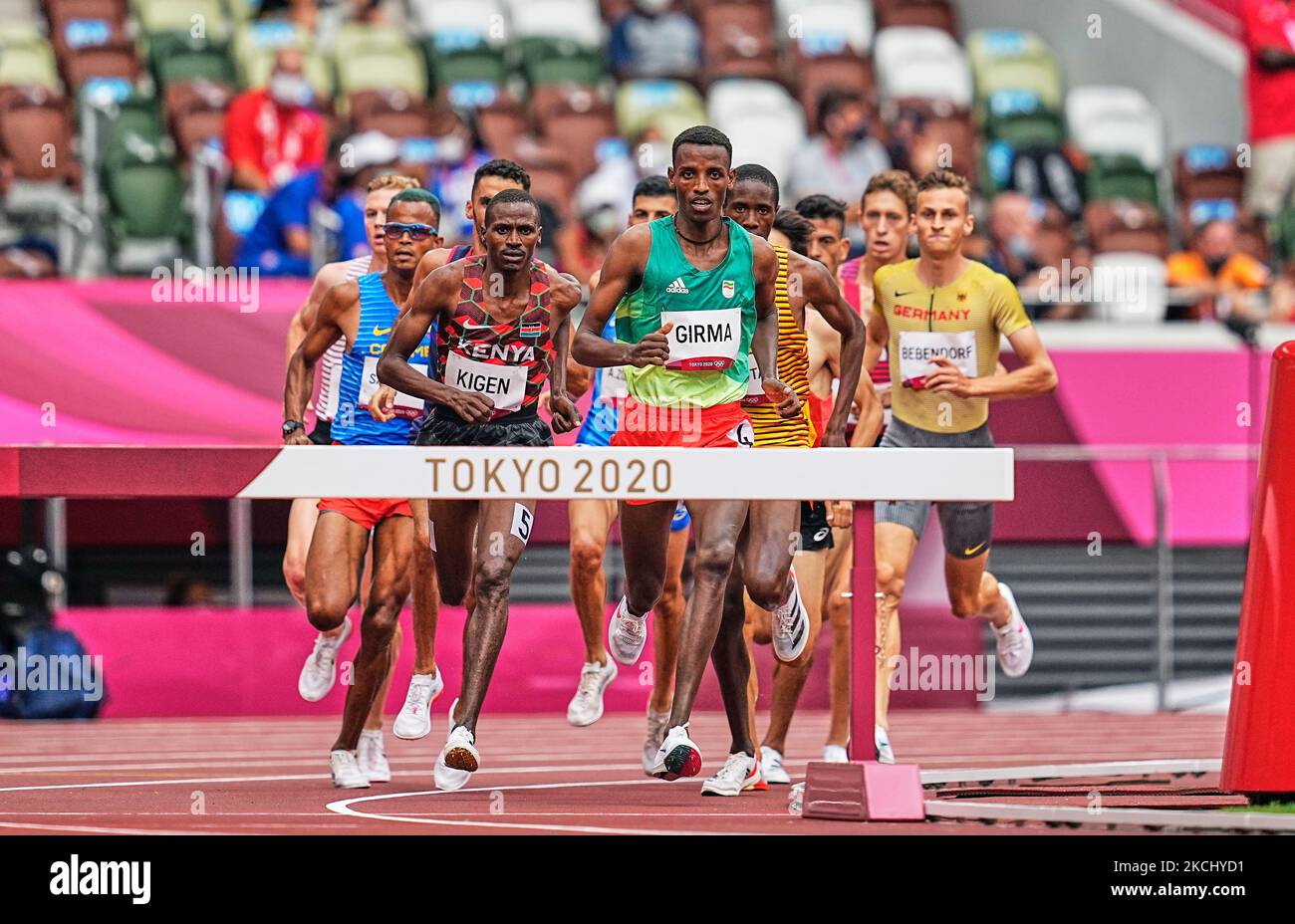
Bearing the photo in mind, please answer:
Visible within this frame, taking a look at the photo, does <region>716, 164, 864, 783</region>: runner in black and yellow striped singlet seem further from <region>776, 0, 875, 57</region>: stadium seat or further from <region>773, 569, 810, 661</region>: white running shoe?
<region>776, 0, 875, 57</region>: stadium seat

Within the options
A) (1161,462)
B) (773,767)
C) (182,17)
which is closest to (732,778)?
(773,767)

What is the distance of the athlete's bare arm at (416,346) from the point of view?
884cm

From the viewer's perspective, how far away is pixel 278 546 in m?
16.4

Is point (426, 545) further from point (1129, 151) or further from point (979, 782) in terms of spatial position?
point (1129, 151)

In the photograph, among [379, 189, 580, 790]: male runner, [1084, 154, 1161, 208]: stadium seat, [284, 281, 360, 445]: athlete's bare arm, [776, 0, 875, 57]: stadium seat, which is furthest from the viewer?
[776, 0, 875, 57]: stadium seat

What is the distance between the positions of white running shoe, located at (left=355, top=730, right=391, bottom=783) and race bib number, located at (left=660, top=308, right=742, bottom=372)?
7.62 feet

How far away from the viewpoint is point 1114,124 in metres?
20.9

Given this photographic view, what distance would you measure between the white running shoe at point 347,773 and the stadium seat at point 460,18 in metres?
11.6

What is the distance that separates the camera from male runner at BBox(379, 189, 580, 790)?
29.0ft

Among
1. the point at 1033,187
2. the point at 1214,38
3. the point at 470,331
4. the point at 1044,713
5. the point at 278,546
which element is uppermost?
the point at 1214,38

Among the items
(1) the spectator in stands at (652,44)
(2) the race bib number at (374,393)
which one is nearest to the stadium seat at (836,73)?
(1) the spectator in stands at (652,44)

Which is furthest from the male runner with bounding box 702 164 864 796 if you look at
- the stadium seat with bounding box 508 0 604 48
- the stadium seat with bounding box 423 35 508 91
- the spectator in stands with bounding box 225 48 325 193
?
the stadium seat with bounding box 508 0 604 48

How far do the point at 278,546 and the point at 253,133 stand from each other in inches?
119
